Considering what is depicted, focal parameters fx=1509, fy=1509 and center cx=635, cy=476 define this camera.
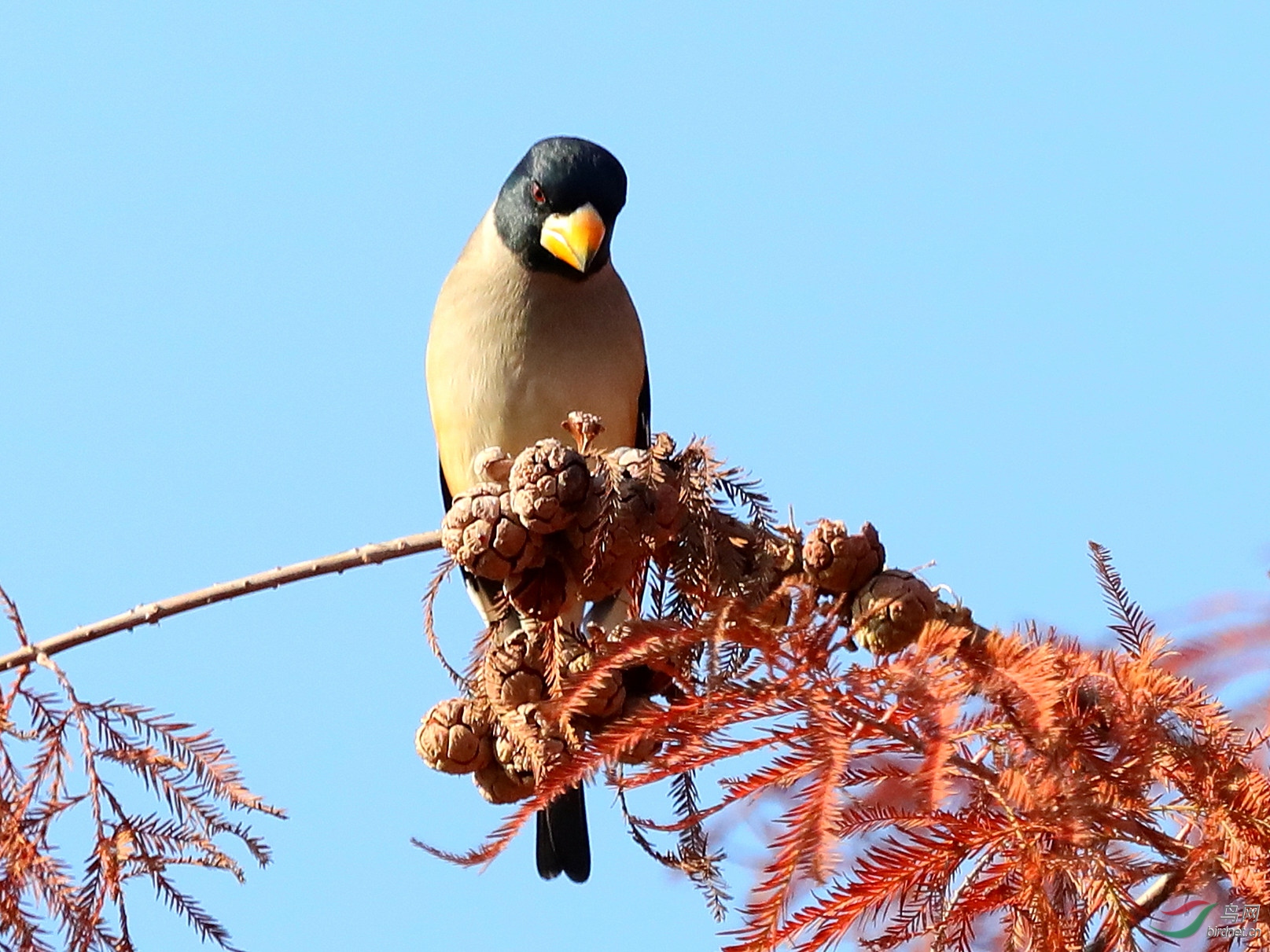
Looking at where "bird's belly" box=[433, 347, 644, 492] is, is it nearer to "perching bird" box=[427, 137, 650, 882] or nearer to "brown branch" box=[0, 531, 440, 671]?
"perching bird" box=[427, 137, 650, 882]

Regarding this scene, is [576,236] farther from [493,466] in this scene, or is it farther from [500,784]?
[500,784]

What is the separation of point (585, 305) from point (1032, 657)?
247 cm

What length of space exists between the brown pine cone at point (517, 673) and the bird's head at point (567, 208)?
5.36 feet

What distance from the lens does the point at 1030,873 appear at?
58.3 inches

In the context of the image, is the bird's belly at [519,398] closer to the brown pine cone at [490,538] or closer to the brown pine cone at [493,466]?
the brown pine cone at [493,466]

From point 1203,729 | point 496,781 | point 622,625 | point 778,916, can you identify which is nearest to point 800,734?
point 778,916

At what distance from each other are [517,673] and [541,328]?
5.61ft

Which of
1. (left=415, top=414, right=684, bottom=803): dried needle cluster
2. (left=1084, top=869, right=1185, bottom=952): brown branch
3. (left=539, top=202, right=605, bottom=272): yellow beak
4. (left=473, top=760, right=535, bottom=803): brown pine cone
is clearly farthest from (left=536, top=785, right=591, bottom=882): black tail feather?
(left=1084, top=869, right=1185, bottom=952): brown branch

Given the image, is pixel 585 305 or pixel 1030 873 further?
pixel 585 305

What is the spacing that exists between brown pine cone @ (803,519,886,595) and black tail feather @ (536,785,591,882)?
1358 millimetres

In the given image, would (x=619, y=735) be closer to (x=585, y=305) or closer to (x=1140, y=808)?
(x=1140, y=808)

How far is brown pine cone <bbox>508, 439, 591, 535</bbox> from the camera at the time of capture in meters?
1.97

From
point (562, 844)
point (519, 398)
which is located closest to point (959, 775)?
point (562, 844)

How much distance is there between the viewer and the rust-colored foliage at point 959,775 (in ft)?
4.75
